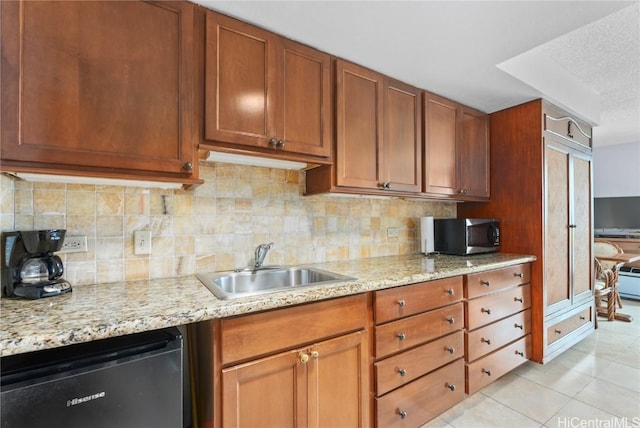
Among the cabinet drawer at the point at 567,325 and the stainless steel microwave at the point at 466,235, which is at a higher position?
the stainless steel microwave at the point at 466,235

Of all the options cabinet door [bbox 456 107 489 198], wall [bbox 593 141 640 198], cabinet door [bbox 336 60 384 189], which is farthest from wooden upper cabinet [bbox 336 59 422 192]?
wall [bbox 593 141 640 198]

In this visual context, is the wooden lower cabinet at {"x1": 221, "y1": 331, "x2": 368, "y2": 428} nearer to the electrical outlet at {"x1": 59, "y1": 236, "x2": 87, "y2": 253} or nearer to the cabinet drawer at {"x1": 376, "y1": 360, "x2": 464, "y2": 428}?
the cabinet drawer at {"x1": 376, "y1": 360, "x2": 464, "y2": 428}

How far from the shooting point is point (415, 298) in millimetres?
1566

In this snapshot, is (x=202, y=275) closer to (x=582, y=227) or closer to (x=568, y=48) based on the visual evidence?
(x=568, y=48)

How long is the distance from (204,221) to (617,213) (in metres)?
6.26

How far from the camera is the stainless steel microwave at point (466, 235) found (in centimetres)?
227

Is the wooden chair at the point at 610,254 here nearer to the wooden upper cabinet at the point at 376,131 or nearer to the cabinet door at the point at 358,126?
the wooden upper cabinet at the point at 376,131

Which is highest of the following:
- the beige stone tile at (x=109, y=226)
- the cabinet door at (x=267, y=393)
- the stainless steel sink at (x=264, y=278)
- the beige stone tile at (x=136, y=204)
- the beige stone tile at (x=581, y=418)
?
the beige stone tile at (x=136, y=204)

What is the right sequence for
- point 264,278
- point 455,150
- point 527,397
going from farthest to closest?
point 455,150, point 527,397, point 264,278

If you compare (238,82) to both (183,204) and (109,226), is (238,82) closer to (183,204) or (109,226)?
(183,204)

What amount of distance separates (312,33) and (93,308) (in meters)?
1.49

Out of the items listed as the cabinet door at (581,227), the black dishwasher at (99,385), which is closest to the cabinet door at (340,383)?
the black dishwasher at (99,385)

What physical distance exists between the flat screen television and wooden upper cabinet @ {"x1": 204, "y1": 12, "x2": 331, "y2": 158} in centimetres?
556

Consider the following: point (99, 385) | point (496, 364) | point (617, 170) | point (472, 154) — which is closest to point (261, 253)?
point (99, 385)
